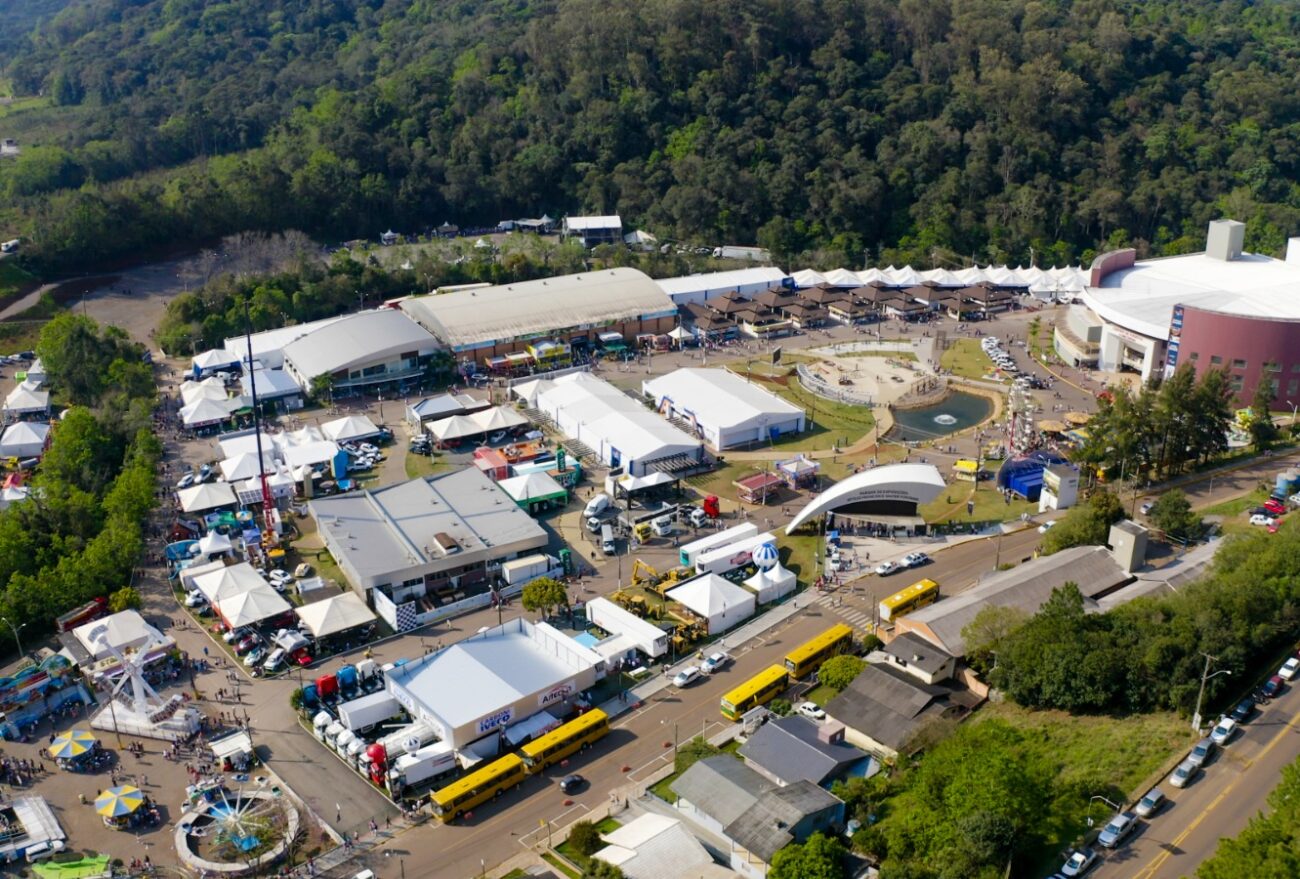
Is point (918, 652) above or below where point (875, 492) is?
below

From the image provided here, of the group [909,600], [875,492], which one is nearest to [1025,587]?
[909,600]

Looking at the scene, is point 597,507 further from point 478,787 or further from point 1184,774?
point 1184,774

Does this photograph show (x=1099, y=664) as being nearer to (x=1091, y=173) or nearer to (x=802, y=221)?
(x=802, y=221)

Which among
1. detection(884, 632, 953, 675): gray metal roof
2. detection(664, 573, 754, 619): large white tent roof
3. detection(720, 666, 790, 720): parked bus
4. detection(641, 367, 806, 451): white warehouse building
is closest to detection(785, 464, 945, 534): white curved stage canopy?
detection(664, 573, 754, 619): large white tent roof

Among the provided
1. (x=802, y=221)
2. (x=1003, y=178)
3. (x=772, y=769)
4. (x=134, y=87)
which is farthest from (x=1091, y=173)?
(x=134, y=87)

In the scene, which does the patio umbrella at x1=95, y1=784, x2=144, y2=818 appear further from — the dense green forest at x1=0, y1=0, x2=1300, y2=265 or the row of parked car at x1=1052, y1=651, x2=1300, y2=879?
the dense green forest at x1=0, y1=0, x2=1300, y2=265

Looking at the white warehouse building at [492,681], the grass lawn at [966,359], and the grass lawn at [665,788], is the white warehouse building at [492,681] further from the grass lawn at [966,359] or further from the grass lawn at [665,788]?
the grass lawn at [966,359]
